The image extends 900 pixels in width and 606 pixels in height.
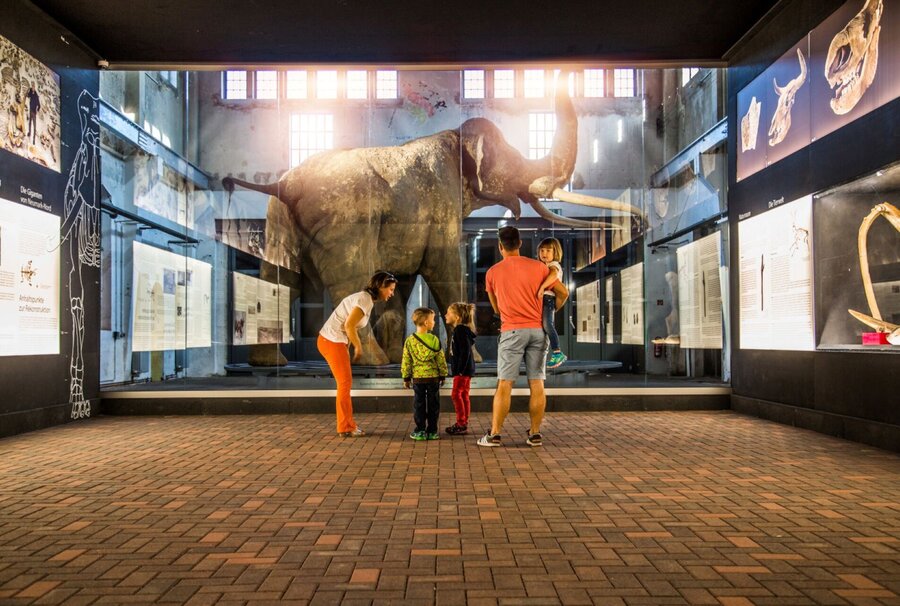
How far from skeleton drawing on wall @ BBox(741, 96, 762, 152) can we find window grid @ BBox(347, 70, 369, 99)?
16.2 ft

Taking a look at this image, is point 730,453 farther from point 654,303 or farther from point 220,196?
point 220,196

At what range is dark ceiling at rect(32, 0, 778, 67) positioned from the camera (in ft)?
26.0

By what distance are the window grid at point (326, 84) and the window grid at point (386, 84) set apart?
581mm

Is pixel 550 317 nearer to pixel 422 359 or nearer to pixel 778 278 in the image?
pixel 422 359

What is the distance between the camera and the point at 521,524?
377cm

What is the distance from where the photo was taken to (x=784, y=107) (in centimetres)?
784

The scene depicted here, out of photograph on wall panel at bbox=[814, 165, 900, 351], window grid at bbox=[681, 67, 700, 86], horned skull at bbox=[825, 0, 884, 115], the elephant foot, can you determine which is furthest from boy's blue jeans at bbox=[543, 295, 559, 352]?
window grid at bbox=[681, 67, 700, 86]

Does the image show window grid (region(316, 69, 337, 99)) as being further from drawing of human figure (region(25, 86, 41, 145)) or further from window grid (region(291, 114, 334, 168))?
drawing of human figure (region(25, 86, 41, 145))

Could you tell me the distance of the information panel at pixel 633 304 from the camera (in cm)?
1031

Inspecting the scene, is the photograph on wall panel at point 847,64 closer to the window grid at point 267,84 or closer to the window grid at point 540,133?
the window grid at point 540,133

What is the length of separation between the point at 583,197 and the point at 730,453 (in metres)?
5.20

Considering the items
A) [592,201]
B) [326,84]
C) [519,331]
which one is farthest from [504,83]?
[519,331]

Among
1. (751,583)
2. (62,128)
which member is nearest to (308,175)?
(62,128)

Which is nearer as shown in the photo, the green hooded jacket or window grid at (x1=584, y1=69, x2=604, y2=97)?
the green hooded jacket
